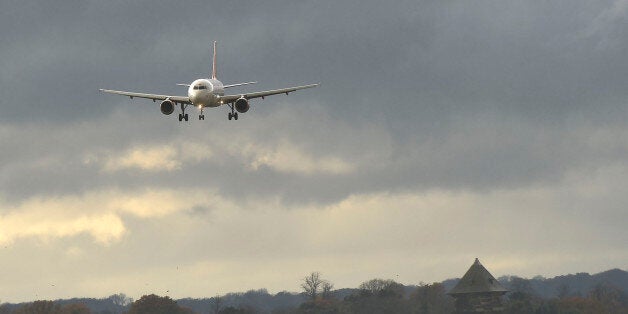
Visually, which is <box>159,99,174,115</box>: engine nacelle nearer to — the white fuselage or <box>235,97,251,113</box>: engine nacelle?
the white fuselage

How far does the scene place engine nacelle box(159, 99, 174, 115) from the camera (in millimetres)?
125875

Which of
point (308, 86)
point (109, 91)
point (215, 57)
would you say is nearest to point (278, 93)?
point (308, 86)

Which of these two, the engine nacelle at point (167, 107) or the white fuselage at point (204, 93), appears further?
the engine nacelle at point (167, 107)

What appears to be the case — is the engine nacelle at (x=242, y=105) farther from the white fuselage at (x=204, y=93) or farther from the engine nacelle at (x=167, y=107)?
the engine nacelle at (x=167, y=107)

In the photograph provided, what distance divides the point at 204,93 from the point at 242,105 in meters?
5.36

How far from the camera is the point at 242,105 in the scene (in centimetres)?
12794

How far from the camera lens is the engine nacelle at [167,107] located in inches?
4956

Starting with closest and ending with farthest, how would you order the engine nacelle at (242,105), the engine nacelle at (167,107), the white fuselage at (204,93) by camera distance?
the white fuselage at (204,93), the engine nacelle at (167,107), the engine nacelle at (242,105)

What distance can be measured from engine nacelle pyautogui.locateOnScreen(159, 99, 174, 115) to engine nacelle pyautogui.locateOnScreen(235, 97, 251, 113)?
24.7 feet

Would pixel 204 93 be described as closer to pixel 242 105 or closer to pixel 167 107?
pixel 167 107

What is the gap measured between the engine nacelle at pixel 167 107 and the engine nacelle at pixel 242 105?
7.53 meters

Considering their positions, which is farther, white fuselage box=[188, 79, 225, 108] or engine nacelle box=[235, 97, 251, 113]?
engine nacelle box=[235, 97, 251, 113]

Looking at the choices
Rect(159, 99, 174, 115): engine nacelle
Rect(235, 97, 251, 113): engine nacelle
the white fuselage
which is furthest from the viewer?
Rect(235, 97, 251, 113): engine nacelle

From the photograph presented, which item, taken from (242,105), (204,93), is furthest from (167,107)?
(242,105)
